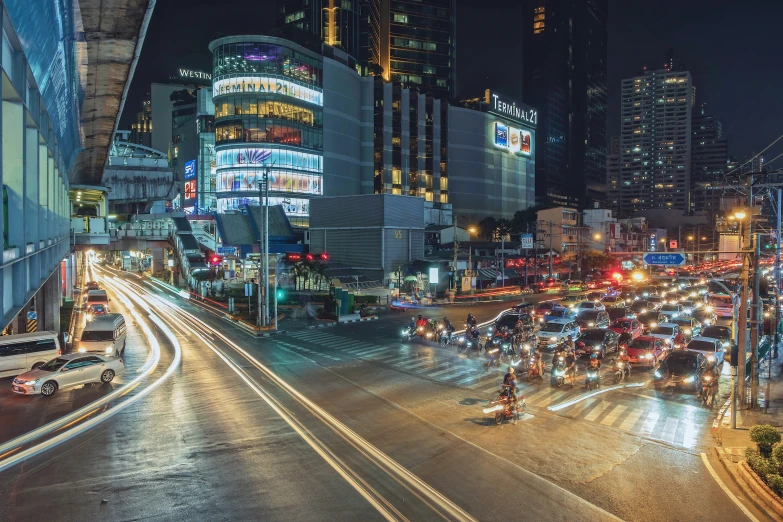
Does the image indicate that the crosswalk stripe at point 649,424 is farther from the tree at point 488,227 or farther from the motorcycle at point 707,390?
the tree at point 488,227

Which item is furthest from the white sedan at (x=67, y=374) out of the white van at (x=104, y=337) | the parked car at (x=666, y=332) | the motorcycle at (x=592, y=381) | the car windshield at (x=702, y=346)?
the parked car at (x=666, y=332)

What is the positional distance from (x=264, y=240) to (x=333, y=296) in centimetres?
752

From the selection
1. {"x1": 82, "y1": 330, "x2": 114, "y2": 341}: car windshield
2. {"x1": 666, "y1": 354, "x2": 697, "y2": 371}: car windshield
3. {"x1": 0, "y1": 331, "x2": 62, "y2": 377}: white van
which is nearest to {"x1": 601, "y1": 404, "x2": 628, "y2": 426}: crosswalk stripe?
{"x1": 666, "y1": 354, "x2": 697, "y2": 371}: car windshield

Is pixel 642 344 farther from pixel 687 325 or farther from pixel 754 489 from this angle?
pixel 754 489

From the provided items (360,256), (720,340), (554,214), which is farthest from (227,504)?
(554,214)

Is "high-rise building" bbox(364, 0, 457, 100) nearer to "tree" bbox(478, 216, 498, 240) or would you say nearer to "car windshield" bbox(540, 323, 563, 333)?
"tree" bbox(478, 216, 498, 240)

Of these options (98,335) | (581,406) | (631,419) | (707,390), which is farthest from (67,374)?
(707,390)

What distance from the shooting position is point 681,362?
72.1ft

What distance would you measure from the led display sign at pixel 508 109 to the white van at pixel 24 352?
110 m

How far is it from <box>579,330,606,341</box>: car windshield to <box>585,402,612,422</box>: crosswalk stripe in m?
9.37

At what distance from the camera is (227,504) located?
423 inches

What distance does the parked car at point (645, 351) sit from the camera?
83.7ft

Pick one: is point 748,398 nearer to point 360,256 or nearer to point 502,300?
point 502,300

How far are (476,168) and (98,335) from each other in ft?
331
